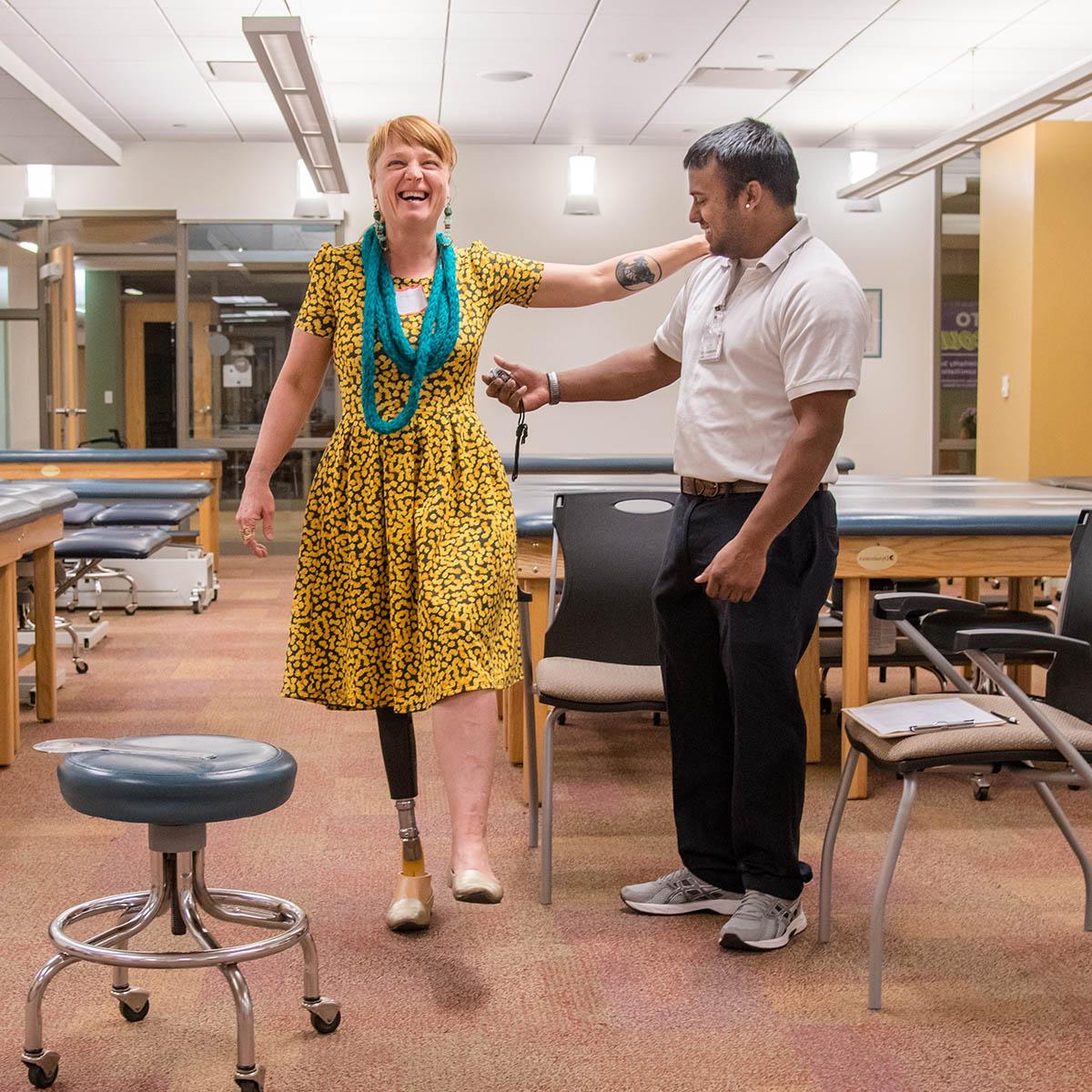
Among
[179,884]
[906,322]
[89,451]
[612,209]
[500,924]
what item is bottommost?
[500,924]

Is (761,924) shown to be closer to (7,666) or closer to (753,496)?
(753,496)

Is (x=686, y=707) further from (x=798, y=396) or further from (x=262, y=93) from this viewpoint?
(x=262, y=93)

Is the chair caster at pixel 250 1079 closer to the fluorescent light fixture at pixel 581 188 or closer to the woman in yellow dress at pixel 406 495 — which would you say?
the woman in yellow dress at pixel 406 495

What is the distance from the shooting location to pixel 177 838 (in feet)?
6.34

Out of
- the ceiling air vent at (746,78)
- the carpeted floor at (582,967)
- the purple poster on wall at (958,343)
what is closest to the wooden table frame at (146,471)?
the ceiling air vent at (746,78)

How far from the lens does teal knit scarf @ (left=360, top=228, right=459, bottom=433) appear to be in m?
2.38

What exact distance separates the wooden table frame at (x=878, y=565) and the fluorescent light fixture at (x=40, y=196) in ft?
21.5

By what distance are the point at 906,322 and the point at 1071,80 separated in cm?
507

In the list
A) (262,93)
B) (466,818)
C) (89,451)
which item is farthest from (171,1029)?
(262,93)

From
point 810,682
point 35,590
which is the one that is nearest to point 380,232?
A: point 810,682

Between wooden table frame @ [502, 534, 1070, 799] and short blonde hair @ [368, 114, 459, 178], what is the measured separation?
48.9 inches

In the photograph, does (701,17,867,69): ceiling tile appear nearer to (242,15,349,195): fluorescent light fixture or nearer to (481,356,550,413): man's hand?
(242,15,349,195): fluorescent light fixture

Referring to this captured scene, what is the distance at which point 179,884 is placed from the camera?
6.54ft

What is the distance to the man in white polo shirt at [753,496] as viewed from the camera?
226cm
